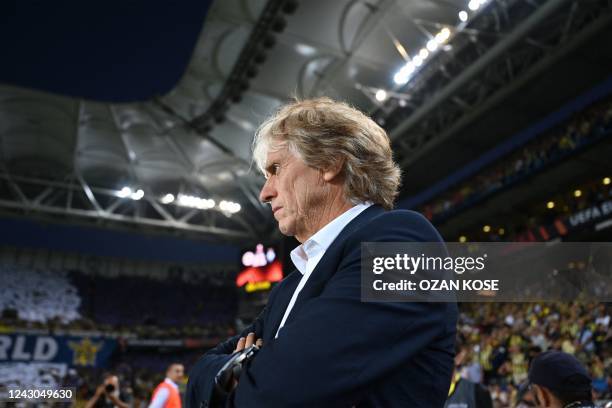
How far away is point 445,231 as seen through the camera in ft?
59.4

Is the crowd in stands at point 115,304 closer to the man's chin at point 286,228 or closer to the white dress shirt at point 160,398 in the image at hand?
the white dress shirt at point 160,398

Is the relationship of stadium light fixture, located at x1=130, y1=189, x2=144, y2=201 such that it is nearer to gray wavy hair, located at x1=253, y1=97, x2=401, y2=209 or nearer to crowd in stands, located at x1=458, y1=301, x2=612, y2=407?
crowd in stands, located at x1=458, y1=301, x2=612, y2=407

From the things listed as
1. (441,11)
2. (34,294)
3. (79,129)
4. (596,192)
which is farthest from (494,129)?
(34,294)

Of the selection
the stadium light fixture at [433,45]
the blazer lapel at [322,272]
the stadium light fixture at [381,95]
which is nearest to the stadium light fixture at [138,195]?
the stadium light fixture at [381,95]

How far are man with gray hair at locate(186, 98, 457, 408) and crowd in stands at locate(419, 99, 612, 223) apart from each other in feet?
40.9

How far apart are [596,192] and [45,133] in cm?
1783

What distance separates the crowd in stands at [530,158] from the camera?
1196 centimetres

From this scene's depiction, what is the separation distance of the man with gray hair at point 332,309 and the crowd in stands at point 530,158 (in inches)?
491

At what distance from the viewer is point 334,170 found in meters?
1.19

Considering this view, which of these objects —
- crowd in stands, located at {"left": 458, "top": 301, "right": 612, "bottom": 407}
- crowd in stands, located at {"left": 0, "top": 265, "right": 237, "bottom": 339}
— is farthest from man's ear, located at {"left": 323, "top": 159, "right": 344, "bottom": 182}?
crowd in stands, located at {"left": 0, "top": 265, "right": 237, "bottom": 339}

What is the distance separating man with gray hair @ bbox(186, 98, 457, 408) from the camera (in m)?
0.85

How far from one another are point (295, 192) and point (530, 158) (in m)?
14.1

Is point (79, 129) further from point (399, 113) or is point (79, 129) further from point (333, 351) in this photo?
point (333, 351)

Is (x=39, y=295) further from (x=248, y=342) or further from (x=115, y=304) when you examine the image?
(x=248, y=342)
